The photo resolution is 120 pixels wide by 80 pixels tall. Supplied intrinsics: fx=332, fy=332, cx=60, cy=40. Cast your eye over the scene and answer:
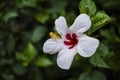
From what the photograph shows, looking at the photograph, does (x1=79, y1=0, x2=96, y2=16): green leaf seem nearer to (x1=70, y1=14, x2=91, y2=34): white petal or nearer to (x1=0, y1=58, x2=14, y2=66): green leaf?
(x1=70, y1=14, x2=91, y2=34): white petal

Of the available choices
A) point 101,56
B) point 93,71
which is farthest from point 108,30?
point 101,56

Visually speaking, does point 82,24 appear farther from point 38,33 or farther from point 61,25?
point 38,33

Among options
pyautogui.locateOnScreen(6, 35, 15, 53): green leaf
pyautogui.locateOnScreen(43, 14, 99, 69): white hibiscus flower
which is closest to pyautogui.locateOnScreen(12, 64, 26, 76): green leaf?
pyautogui.locateOnScreen(6, 35, 15, 53): green leaf

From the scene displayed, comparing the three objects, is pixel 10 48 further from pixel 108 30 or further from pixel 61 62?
pixel 61 62

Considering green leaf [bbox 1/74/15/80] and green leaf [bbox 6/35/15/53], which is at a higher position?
green leaf [bbox 6/35/15/53]

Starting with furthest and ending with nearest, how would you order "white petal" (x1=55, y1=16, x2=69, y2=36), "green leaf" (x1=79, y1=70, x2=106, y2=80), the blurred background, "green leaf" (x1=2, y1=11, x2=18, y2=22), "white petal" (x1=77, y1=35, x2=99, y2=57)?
1. "green leaf" (x1=2, y1=11, x2=18, y2=22)
2. the blurred background
3. "green leaf" (x1=79, y1=70, x2=106, y2=80)
4. "white petal" (x1=55, y1=16, x2=69, y2=36)
5. "white petal" (x1=77, y1=35, x2=99, y2=57)

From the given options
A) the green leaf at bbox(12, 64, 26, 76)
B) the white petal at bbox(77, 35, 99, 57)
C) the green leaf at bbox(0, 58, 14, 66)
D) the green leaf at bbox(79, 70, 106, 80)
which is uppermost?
the white petal at bbox(77, 35, 99, 57)

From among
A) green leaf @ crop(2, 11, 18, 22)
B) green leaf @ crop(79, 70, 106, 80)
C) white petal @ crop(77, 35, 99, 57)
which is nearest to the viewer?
white petal @ crop(77, 35, 99, 57)

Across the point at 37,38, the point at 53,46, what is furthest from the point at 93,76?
the point at 37,38
